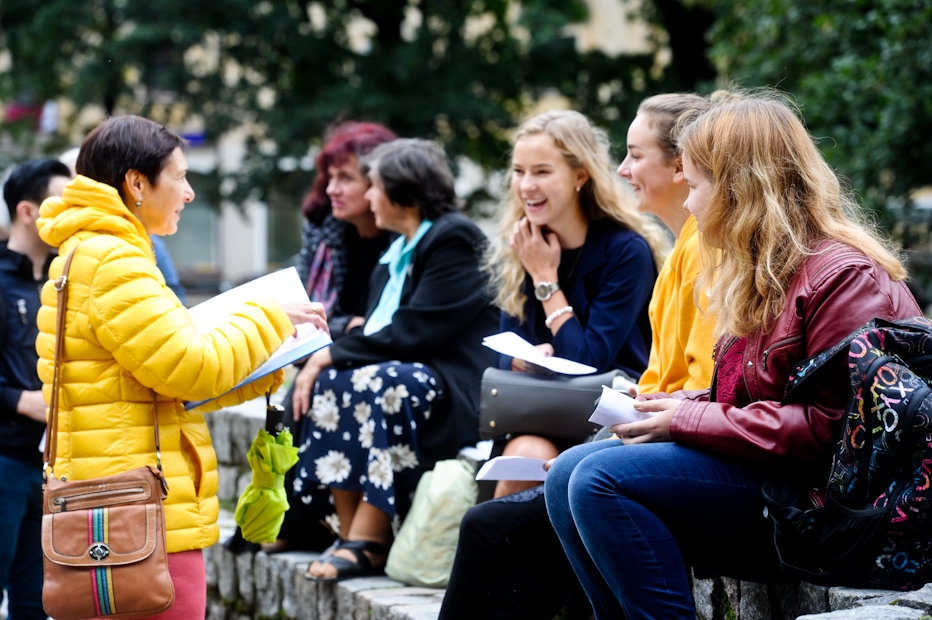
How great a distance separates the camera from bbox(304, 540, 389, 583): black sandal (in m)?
3.95

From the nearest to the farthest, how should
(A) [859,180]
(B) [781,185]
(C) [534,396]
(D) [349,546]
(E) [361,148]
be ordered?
(B) [781,185] < (C) [534,396] < (D) [349,546] < (E) [361,148] < (A) [859,180]

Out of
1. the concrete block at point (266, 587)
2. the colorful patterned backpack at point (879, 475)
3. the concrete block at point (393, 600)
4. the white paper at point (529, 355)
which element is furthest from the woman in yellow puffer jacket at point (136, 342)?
the concrete block at point (266, 587)

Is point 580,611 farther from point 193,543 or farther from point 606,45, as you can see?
point 606,45

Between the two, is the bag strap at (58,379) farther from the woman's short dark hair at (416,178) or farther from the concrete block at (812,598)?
the woman's short dark hair at (416,178)

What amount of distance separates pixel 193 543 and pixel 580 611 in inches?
53.9

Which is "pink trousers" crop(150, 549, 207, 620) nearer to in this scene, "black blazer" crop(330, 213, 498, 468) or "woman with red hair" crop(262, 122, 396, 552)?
"black blazer" crop(330, 213, 498, 468)

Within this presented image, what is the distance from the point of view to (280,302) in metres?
2.93

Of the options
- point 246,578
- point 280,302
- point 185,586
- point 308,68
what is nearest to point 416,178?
point 280,302

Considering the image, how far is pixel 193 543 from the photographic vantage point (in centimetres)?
269

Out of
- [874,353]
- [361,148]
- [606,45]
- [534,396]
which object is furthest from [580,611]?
[606,45]

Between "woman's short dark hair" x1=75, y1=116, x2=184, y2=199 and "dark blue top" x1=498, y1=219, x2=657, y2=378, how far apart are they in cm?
140

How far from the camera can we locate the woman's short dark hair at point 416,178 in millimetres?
4348

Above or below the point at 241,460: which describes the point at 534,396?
above

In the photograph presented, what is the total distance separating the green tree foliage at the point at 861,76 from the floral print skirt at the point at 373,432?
3.64 metres
